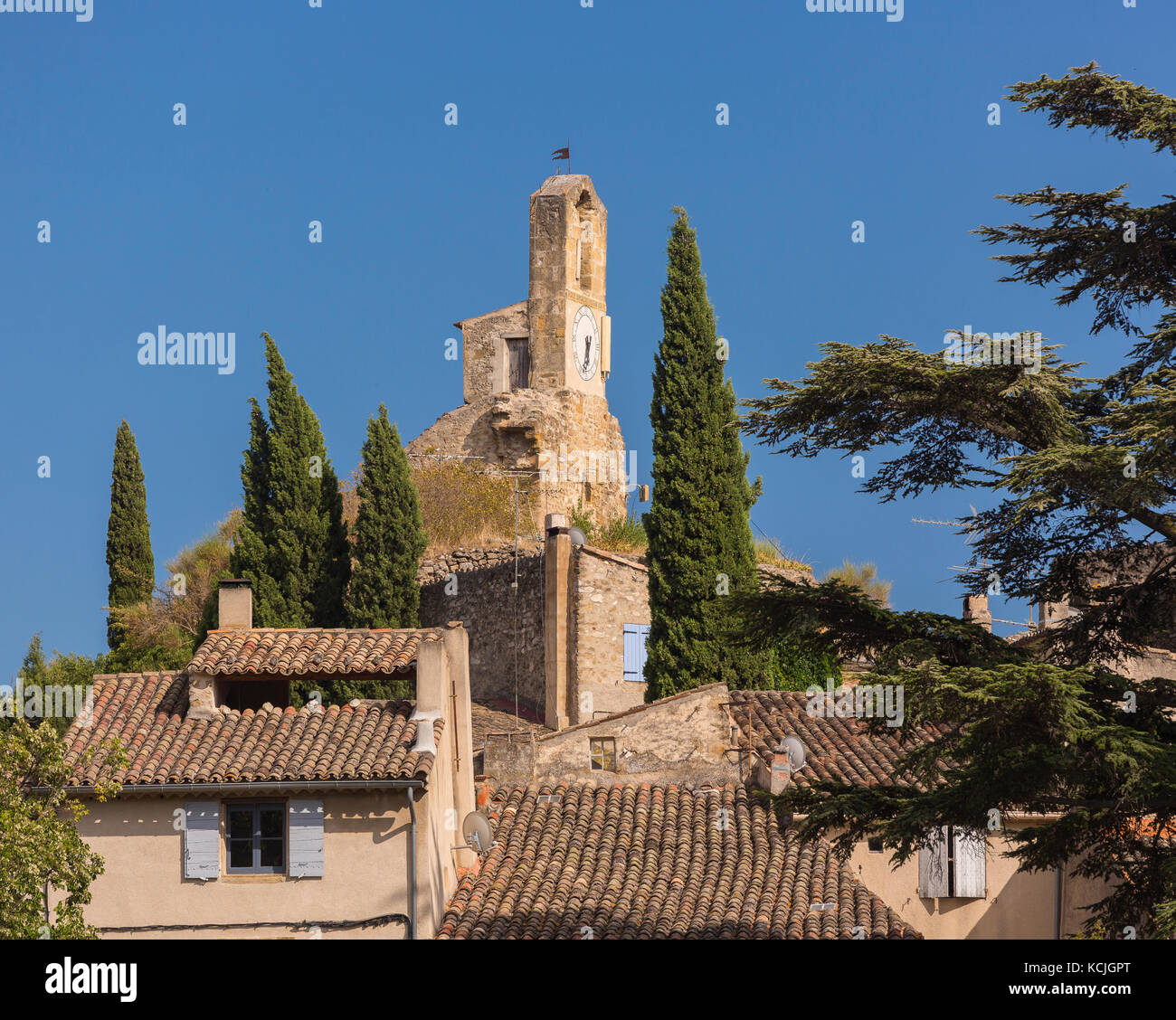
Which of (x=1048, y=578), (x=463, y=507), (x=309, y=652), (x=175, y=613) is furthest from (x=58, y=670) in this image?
(x=1048, y=578)

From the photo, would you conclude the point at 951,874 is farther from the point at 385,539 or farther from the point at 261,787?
the point at 385,539

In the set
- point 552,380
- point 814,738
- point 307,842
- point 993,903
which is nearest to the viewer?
point 307,842

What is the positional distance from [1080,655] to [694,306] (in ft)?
60.5

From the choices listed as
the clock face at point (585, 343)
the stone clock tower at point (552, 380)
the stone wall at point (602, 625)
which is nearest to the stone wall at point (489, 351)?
the stone clock tower at point (552, 380)

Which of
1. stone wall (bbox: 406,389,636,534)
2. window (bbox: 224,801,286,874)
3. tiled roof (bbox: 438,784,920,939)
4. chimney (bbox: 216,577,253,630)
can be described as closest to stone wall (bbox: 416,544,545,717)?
stone wall (bbox: 406,389,636,534)

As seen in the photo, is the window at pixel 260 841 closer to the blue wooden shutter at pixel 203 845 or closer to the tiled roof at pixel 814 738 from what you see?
the blue wooden shutter at pixel 203 845

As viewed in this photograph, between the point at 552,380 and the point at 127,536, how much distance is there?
11329mm

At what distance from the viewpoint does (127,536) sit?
38.4 meters

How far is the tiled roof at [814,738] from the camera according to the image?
75.6 ft

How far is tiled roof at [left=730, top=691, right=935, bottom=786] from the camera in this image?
23.0m

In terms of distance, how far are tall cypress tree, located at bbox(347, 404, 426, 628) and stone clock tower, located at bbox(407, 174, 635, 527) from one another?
5.40 m

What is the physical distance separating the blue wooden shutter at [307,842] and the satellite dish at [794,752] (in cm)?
716
